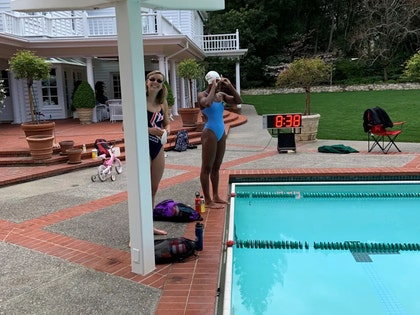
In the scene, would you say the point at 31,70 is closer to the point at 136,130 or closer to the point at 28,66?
the point at 28,66

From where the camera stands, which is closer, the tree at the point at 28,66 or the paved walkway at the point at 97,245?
the paved walkway at the point at 97,245

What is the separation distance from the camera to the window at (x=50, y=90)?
15.7 meters

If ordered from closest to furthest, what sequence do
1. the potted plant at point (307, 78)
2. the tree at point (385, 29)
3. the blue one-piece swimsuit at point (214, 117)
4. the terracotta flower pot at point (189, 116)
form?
the blue one-piece swimsuit at point (214, 117)
the potted plant at point (307, 78)
the terracotta flower pot at point (189, 116)
the tree at point (385, 29)

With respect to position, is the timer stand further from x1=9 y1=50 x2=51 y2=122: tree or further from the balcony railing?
the balcony railing

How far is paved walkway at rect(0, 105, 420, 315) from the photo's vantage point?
9.39 feet

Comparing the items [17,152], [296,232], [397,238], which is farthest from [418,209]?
[17,152]

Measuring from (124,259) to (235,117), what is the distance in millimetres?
13627

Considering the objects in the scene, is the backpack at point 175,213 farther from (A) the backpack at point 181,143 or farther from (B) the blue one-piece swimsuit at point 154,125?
(A) the backpack at point 181,143

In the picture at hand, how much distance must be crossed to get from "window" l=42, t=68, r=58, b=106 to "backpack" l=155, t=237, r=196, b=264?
45.5ft

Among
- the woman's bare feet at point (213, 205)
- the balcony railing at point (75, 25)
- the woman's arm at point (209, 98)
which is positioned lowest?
the woman's bare feet at point (213, 205)

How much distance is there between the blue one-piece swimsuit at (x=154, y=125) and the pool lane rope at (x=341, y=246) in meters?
1.43

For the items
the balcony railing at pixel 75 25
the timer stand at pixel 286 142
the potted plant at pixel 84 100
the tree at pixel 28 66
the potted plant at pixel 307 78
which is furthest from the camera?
the potted plant at pixel 84 100

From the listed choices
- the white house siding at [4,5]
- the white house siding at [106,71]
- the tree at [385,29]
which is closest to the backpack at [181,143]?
the white house siding at [4,5]

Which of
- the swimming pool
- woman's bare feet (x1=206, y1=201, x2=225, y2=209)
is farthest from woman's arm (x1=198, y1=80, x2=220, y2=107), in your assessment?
the swimming pool
